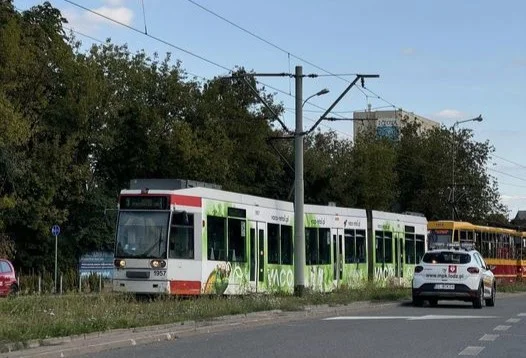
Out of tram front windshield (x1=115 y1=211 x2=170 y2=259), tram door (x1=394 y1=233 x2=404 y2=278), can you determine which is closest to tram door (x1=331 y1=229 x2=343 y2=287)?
tram door (x1=394 y1=233 x2=404 y2=278)

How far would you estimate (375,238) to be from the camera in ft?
114

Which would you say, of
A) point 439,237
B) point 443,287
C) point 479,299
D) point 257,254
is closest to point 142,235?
point 257,254

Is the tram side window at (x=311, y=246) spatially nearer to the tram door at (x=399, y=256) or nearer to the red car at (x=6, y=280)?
the tram door at (x=399, y=256)

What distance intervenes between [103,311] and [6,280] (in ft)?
48.7

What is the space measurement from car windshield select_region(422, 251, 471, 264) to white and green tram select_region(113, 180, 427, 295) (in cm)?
451

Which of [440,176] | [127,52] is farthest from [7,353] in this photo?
[440,176]

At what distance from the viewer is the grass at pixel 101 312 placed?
1398 centimetres

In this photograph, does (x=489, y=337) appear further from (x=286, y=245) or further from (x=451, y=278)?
(x=286, y=245)

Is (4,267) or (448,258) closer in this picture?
(448,258)

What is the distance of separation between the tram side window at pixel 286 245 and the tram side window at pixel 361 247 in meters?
4.92

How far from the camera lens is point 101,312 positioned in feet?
55.2

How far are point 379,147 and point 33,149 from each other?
2988 centimetres

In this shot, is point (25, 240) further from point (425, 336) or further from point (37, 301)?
point (425, 336)

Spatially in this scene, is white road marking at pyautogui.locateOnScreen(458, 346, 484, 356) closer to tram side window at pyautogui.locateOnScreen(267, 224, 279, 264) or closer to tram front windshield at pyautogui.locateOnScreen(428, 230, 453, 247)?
tram side window at pyautogui.locateOnScreen(267, 224, 279, 264)
